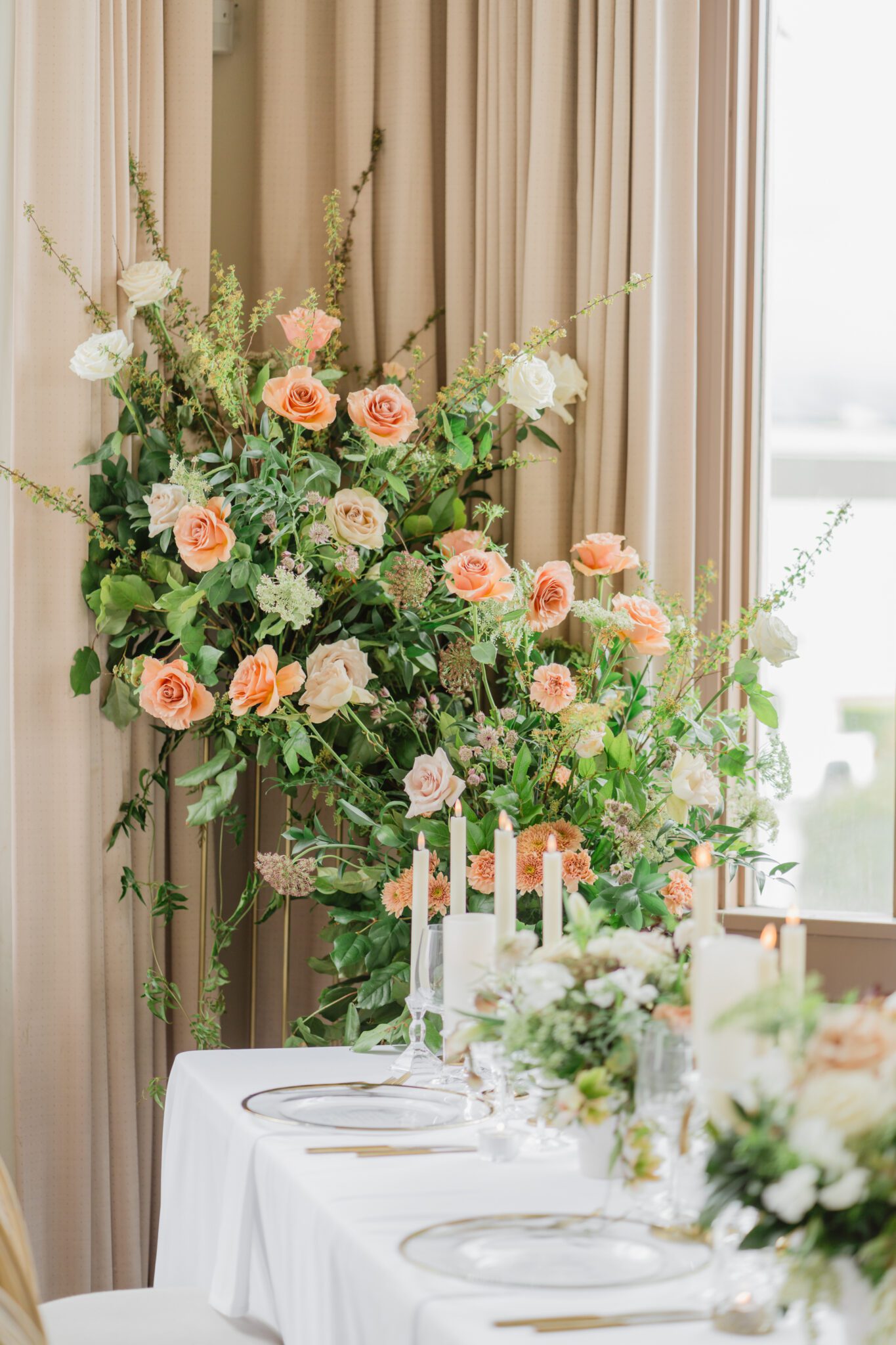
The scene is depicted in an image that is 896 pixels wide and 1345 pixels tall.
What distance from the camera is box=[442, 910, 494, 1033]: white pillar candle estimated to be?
1434mm

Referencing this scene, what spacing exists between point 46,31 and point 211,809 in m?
1.23

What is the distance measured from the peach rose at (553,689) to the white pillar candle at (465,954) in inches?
16.6

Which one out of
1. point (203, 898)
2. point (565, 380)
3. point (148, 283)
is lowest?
point (203, 898)

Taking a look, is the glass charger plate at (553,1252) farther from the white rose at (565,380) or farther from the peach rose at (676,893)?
the white rose at (565,380)

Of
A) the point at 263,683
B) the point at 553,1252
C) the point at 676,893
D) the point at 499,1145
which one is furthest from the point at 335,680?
the point at 553,1252

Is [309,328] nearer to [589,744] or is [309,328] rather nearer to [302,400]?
[302,400]

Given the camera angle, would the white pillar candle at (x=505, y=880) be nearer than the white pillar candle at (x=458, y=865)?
Yes

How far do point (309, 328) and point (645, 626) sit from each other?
708 mm

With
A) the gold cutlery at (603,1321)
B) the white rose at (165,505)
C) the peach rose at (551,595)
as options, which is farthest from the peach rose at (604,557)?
the gold cutlery at (603,1321)

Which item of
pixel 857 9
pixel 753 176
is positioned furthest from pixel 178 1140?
pixel 857 9

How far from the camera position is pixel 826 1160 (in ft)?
2.52

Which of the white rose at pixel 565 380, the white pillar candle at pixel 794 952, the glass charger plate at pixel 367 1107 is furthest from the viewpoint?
the white rose at pixel 565 380

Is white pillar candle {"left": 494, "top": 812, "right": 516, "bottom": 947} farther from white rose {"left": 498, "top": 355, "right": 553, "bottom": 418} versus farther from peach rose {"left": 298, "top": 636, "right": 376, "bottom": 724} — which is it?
white rose {"left": 498, "top": 355, "right": 553, "bottom": 418}

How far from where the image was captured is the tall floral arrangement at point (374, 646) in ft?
6.10
